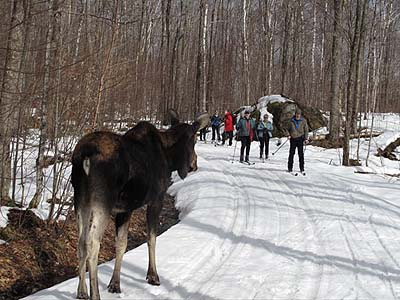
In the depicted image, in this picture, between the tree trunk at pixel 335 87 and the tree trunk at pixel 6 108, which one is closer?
the tree trunk at pixel 6 108

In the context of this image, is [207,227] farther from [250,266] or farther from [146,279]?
[146,279]

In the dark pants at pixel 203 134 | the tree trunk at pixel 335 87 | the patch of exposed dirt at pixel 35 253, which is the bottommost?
the patch of exposed dirt at pixel 35 253

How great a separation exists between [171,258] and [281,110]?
20162 millimetres

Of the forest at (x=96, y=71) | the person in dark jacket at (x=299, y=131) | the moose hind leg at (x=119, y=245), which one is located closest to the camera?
the moose hind leg at (x=119, y=245)

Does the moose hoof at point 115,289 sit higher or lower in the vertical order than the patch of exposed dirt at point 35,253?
higher

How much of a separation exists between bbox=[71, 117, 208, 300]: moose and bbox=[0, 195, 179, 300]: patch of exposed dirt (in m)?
1.76

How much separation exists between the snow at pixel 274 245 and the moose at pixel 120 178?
0.68 meters

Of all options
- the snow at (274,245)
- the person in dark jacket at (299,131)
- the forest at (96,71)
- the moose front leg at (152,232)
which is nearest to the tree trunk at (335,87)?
the forest at (96,71)

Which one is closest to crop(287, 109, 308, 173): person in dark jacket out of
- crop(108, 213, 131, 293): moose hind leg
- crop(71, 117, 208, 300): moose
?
crop(71, 117, 208, 300): moose

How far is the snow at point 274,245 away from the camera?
510 centimetres

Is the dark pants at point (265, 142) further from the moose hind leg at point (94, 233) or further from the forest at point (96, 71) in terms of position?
the moose hind leg at point (94, 233)

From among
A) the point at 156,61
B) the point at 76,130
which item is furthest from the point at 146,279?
the point at 156,61

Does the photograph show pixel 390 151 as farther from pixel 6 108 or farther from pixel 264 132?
pixel 6 108

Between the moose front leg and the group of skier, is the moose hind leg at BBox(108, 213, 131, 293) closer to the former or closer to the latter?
the moose front leg
